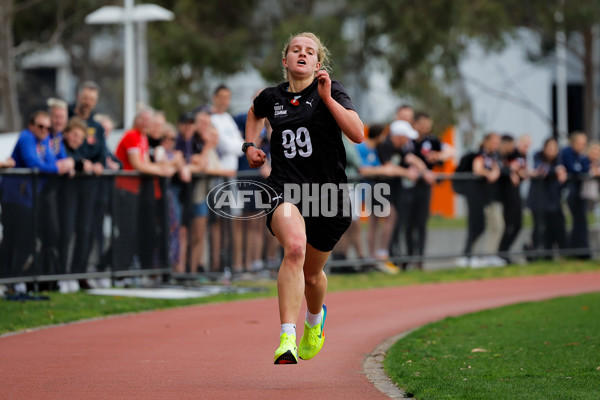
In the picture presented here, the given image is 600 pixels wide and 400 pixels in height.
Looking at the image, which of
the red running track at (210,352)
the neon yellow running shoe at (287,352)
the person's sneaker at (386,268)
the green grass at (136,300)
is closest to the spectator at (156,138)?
the green grass at (136,300)

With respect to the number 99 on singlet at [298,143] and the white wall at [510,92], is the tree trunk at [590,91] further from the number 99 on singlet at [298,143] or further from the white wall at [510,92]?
the number 99 on singlet at [298,143]

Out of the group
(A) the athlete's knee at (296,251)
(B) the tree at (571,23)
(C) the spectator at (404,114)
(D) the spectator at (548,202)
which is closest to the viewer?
(A) the athlete's knee at (296,251)

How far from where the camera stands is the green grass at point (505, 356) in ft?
24.7

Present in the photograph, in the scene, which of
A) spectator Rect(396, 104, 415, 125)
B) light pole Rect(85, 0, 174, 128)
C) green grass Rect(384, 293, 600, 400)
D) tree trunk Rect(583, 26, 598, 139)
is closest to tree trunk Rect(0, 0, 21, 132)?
light pole Rect(85, 0, 174, 128)

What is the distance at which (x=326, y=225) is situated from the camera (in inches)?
324

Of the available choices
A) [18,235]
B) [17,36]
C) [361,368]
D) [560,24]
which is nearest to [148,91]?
[17,36]

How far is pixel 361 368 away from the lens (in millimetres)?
8930

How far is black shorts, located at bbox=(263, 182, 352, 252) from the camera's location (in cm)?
820

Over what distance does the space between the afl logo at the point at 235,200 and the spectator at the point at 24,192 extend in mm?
2194

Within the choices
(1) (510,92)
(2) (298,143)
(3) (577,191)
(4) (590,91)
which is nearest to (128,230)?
(2) (298,143)

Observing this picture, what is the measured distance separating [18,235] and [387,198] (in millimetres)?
6426

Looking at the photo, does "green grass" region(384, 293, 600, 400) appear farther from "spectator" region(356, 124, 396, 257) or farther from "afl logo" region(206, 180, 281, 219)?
"spectator" region(356, 124, 396, 257)

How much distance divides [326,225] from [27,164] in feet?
20.5

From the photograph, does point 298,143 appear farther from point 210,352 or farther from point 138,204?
point 138,204
